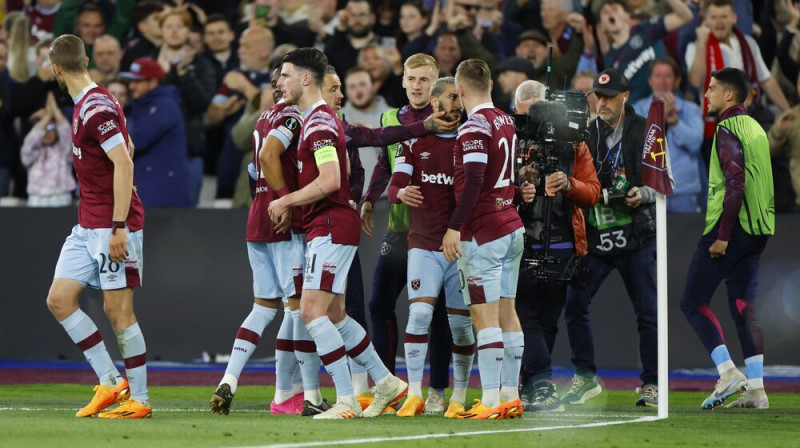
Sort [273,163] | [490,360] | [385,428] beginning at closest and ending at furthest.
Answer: [385,428]
[490,360]
[273,163]

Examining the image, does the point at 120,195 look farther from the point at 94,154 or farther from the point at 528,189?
the point at 528,189

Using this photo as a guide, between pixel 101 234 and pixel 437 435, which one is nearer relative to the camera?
pixel 437 435

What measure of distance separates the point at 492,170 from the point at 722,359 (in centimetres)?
306

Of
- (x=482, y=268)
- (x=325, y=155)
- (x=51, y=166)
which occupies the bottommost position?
(x=482, y=268)

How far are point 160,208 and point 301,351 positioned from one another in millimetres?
5919

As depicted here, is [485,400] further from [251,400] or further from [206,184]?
[206,184]

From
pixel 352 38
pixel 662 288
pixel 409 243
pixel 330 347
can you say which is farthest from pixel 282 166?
pixel 352 38

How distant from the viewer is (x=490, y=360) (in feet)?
29.8

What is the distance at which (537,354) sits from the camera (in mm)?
10477

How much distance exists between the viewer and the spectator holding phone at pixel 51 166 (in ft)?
51.0

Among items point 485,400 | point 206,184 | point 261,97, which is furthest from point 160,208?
point 485,400

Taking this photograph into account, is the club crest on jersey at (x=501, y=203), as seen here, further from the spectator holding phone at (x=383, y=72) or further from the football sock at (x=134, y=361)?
the spectator holding phone at (x=383, y=72)

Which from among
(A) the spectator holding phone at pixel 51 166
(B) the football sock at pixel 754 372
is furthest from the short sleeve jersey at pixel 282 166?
(A) the spectator holding phone at pixel 51 166

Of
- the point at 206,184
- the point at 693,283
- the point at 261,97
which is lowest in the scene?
the point at 693,283
